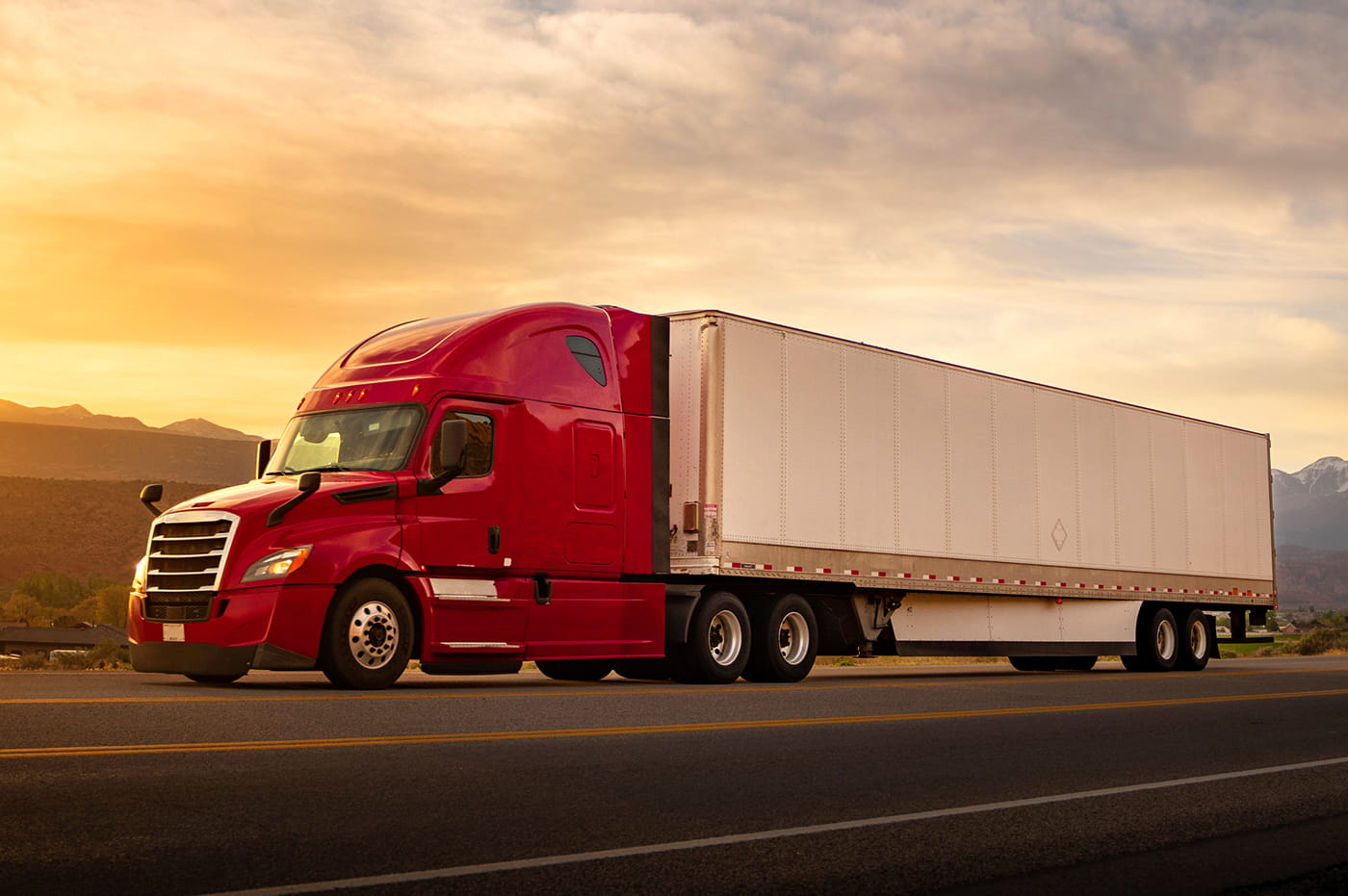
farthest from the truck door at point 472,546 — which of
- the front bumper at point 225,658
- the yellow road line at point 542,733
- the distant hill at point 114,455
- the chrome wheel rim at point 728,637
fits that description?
the distant hill at point 114,455

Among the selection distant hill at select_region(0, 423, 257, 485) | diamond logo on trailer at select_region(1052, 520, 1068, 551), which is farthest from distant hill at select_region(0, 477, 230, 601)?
diamond logo on trailer at select_region(1052, 520, 1068, 551)

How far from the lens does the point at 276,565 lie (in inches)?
536

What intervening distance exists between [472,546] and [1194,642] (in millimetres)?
16571

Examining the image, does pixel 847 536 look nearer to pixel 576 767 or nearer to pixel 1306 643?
pixel 576 767

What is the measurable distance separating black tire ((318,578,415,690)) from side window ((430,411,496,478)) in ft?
5.24

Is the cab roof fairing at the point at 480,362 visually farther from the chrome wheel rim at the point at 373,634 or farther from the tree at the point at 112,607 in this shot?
the tree at the point at 112,607

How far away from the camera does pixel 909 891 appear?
5.82m

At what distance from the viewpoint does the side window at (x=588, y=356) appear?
54.9 ft

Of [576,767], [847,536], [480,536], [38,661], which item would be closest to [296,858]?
[576,767]

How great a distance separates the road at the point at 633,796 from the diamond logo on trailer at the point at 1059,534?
908 cm

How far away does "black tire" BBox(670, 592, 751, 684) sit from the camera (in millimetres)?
17328

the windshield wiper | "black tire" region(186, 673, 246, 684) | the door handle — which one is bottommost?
"black tire" region(186, 673, 246, 684)

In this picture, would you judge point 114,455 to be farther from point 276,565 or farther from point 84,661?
point 276,565

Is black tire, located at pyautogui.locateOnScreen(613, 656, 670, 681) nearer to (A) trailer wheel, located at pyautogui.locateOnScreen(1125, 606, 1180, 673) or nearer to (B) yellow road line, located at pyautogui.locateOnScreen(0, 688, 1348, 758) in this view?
(B) yellow road line, located at pyautogui.locateOnScreen(0, 688, 1348, 758)
